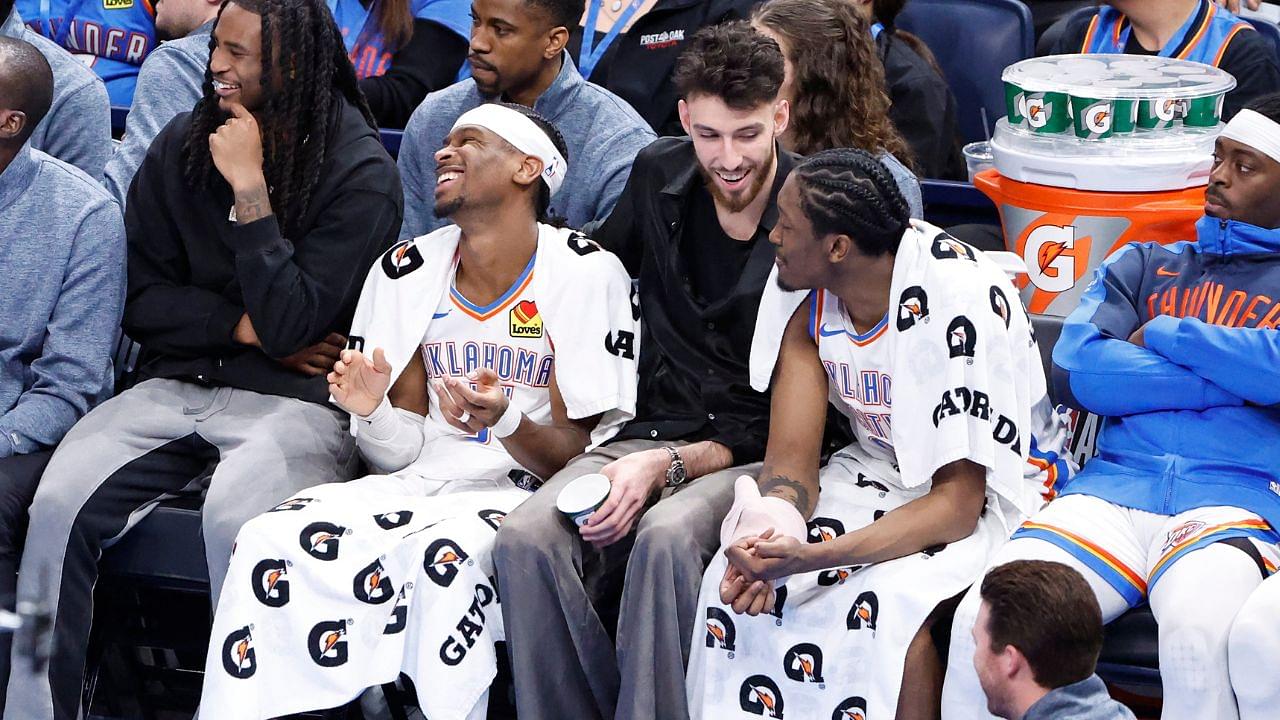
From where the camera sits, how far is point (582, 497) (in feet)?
10.6

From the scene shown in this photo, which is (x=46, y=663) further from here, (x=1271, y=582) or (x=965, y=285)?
(x=1271, y=582)

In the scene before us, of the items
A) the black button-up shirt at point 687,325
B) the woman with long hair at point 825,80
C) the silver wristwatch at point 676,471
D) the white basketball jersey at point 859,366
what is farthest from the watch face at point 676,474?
the woman with long hair at point 825,80

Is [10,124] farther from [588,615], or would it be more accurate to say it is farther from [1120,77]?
[1120,77]

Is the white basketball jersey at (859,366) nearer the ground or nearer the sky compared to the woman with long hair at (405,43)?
nearer the ground

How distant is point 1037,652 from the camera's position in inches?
101

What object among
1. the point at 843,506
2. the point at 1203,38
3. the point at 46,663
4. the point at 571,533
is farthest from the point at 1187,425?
the point at 46,663

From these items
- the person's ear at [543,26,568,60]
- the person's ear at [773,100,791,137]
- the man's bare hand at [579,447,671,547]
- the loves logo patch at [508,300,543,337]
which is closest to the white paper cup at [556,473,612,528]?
the man's bare hand at [579,447,671,547]

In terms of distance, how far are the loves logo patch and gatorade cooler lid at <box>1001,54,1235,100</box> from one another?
4.38 ft

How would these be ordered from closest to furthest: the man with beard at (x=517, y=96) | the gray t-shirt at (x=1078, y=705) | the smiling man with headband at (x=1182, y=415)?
the gray t-shirt at (x=1078, y=705) → the smiling man with headband at (x=1182, y=415) → the man with beard at (x=517, y=96)

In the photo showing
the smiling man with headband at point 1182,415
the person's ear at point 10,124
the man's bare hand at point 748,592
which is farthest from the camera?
the person's ear at point 10,124

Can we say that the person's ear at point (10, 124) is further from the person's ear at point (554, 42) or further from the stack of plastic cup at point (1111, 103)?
the stack of plastic cup at point (1111, 103)

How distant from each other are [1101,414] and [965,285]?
45cm

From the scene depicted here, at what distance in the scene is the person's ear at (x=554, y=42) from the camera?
4.28 meters

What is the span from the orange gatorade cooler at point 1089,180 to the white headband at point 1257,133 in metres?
0.52
